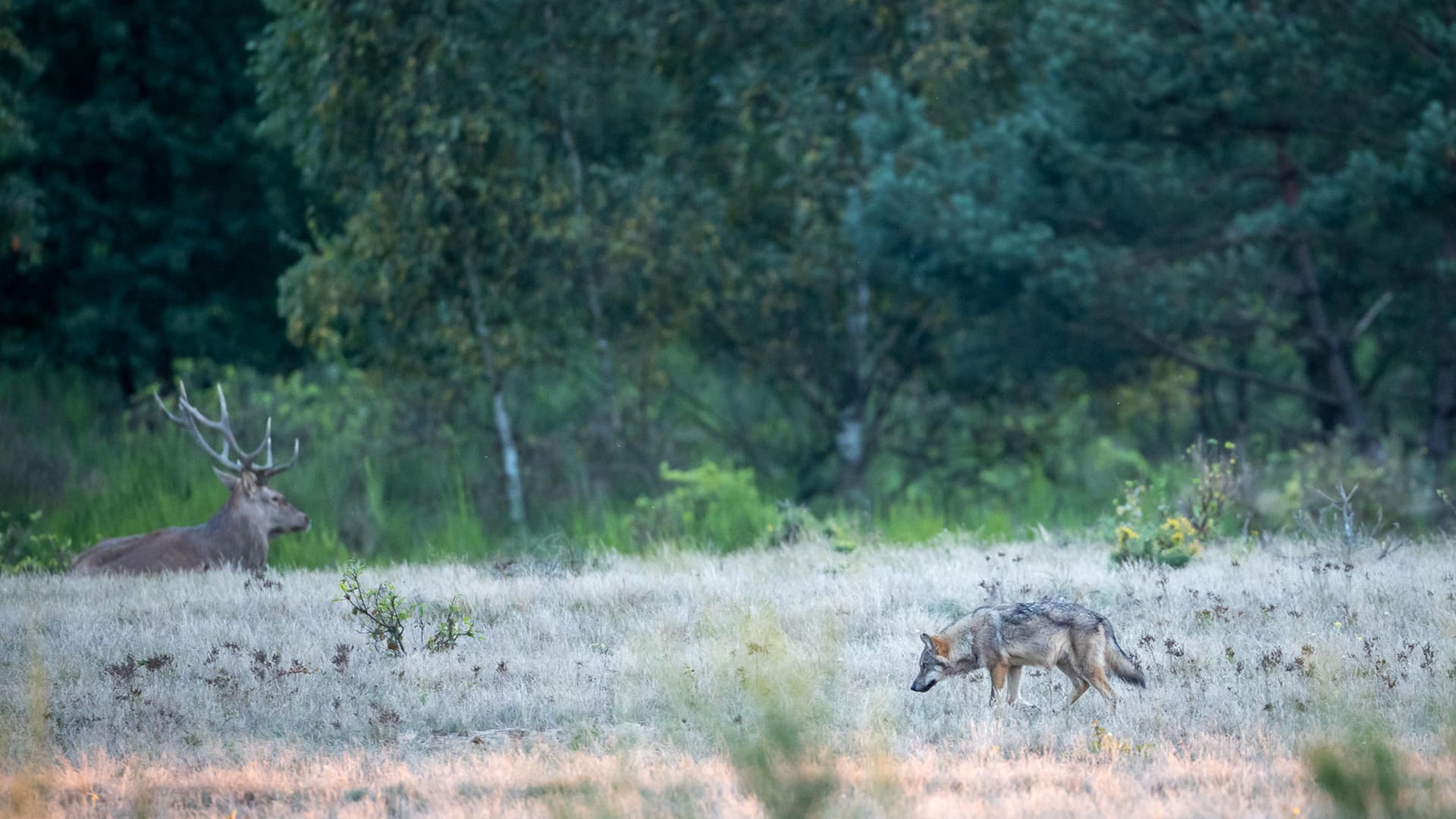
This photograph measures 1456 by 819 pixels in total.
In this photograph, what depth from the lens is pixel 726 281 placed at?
1912 cm

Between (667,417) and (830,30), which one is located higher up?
(830,30)

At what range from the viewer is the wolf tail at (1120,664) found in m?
6.71

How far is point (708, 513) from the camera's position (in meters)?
16.0

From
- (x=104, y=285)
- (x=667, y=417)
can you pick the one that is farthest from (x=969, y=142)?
(x=104, y=285)

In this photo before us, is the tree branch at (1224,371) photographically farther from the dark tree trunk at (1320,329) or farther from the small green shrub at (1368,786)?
the small green shrub at (1368,786)

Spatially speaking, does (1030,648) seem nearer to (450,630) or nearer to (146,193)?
(450,630)

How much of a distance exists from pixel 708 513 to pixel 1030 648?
9.38 meters

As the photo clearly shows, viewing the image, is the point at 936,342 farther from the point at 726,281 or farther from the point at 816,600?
the point at 816,600

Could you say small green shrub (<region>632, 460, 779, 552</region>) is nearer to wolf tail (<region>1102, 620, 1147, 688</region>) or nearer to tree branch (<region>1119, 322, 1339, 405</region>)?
tree branch (<region>1119, 322, 1339, 405</region>)

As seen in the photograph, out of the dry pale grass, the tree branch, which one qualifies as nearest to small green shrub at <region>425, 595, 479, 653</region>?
the dry pale grass

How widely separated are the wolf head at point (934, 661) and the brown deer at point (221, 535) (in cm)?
621

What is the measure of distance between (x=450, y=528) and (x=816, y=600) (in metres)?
7.55

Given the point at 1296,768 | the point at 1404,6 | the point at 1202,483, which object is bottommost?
the point at 1202,483

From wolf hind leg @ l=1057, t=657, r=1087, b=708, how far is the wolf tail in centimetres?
16
